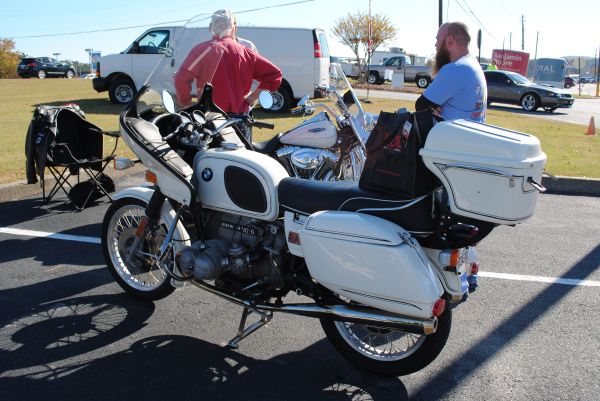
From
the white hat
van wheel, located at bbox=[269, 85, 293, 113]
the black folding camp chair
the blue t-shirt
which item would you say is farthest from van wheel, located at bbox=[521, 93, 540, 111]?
the blue t-shirt

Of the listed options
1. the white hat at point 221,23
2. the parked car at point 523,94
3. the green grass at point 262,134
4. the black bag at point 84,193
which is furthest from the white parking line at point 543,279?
the parked car at point 523,94

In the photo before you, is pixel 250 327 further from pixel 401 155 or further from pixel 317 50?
pixel 317 50

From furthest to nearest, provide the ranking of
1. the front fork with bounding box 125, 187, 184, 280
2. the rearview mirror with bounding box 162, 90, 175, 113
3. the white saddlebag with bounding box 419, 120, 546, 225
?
the front fork with bounding box 125, 187, 184, 280 < the rearview mirror with bounding box 162, 90, 175, 113 < the white saddlebag with bounding box 419, 120, 546, 225

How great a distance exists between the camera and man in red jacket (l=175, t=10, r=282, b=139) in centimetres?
483

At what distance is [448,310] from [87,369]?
→ 6.59 ft

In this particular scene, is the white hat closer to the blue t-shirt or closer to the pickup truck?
the blue t-shirt

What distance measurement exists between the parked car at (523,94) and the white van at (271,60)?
10125 mm

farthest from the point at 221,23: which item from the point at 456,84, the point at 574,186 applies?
the point at 574,186

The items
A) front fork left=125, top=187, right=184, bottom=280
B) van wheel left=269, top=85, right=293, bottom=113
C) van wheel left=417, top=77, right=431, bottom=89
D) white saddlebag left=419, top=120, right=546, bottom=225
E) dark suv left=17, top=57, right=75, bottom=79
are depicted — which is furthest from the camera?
dark suv left=17, top=57, right=75, bottom=79

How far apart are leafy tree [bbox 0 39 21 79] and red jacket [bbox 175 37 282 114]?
48.0 m

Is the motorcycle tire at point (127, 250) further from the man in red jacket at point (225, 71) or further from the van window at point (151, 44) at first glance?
A: the van window at point (151, 44)

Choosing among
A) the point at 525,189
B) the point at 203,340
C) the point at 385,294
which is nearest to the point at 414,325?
the point at 385,294

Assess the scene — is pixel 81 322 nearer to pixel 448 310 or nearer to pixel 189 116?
pixel 189 116

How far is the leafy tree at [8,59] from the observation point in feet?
157
